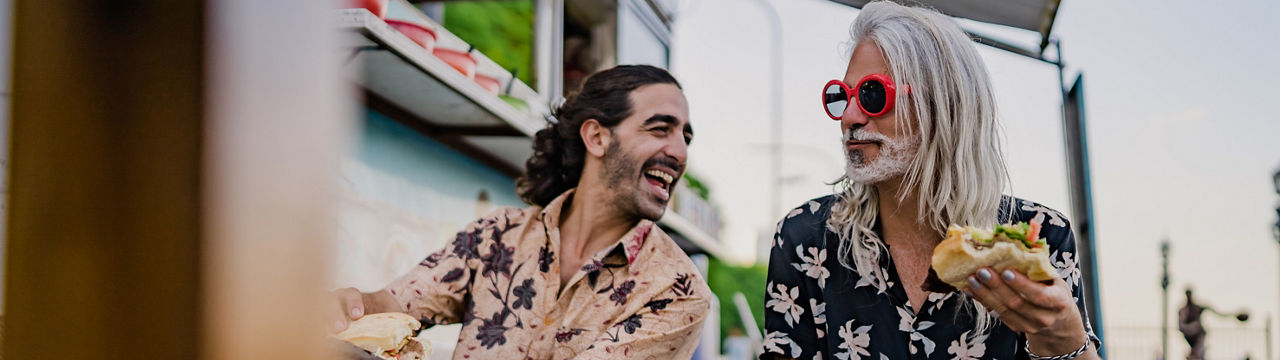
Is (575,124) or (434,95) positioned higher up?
(434,95)

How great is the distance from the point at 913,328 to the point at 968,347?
0.48ft

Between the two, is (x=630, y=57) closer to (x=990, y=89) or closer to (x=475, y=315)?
(x=475, y=315)

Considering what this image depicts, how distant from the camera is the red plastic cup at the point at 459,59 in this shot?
4531 millimetres

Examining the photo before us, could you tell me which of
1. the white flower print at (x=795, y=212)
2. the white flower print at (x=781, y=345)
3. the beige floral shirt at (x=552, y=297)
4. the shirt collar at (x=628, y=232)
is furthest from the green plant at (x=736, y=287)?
the white flower print at (x=781, y=345)

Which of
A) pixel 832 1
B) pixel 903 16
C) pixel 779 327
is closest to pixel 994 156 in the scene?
pixel 903 16

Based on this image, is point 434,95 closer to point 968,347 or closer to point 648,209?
point 648,209

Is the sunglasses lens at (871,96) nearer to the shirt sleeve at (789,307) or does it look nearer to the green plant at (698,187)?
the shirt sleeve at (789,307)

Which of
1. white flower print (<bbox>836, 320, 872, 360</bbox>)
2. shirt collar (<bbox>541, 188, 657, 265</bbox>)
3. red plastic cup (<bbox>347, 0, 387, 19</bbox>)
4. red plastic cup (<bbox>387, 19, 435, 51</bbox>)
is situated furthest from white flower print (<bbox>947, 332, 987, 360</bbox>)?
red plastic cup (<bbox>387, 19, 435, 51</bbox>)

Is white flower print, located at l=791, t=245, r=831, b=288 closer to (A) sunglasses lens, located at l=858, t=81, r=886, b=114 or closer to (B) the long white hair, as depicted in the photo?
(B) the long white hair

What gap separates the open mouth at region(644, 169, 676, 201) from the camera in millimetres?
3788

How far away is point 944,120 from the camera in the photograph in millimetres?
2768

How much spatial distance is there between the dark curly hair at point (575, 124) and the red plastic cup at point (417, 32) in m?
0.61

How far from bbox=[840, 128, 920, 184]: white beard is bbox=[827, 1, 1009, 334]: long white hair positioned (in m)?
0.02

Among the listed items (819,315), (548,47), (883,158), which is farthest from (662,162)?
(548,47)
